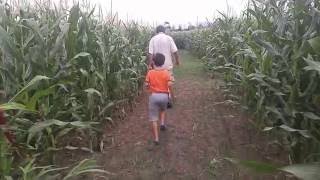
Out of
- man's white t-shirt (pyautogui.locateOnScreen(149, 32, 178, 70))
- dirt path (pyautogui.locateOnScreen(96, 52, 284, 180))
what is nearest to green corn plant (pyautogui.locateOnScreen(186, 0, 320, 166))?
dirt path (pyautogui.locateOnScreen(96, 52, 284, 180))

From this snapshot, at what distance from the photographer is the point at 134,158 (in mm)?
4695

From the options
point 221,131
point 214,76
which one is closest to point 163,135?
point 221,131

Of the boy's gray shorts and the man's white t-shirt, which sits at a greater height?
the man's white t-shirt

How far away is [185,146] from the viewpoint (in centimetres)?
509

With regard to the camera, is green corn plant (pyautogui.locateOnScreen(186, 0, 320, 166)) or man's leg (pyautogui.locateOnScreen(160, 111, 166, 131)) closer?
green corn plant (pyautogui.locateOnScreen(186, 0, 320, 166))

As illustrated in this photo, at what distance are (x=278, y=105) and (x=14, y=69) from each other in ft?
7.30

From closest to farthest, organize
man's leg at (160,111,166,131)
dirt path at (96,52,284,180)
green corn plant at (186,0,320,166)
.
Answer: green corn plant at (186,0,320,166) < dirt path at (96,52,284,180) < man's leg at (160,111,166,131)

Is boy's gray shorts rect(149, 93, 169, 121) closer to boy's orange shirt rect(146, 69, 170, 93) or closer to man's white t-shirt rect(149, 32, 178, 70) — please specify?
boy's orange shirt rect(146, 69, 170, 93)

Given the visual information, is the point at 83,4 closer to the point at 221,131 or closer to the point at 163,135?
the point at 163,135

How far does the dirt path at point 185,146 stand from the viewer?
428cm

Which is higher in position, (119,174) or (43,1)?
(43,1)

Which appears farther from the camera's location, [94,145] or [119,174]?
[94,145]

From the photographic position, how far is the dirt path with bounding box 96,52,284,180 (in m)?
4.28

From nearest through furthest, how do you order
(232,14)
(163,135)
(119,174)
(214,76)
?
(119,174)
(163,135)
(232,14)
(214,76)
